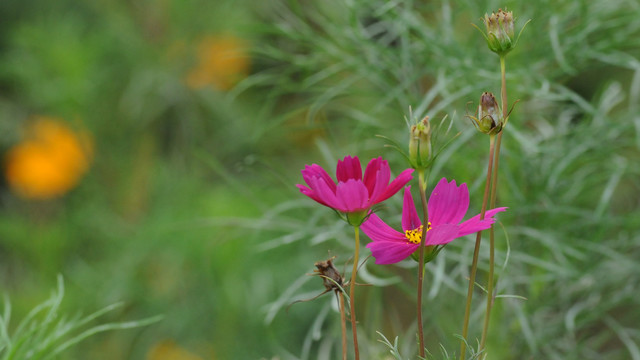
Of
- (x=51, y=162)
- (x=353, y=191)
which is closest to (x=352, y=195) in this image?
(x=353, y=191)

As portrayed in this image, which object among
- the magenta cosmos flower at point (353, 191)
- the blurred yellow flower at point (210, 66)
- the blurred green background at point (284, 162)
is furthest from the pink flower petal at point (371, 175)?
the blurred yellow flower at point (210, 66)

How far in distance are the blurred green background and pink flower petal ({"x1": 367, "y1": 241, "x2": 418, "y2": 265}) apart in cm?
18

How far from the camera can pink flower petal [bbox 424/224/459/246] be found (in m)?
0.22

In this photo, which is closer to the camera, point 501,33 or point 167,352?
point 501,33

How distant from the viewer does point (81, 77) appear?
1.07 metres

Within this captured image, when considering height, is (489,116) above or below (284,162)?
above

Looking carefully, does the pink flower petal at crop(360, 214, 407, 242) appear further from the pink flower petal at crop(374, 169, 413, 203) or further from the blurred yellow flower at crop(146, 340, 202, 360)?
the blurred yellow flower at crop(146, 340, 202, 360)

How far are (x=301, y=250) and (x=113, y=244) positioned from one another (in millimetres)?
302

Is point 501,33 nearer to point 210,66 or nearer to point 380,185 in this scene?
point 380,185

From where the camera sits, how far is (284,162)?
1.31 meters

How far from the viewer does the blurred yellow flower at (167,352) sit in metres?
0.93

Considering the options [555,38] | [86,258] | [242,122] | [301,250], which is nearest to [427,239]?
[555,38]

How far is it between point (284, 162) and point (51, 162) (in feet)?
1.27

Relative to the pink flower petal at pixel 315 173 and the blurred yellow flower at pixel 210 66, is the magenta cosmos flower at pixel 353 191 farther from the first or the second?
the blurred yellow flower at pixel 210 66
